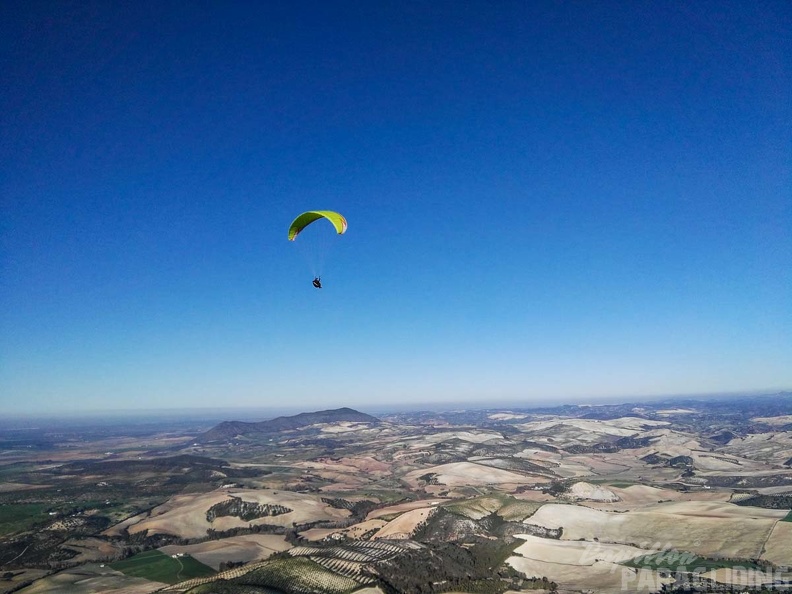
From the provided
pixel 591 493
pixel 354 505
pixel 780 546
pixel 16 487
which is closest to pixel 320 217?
pixel 780 546

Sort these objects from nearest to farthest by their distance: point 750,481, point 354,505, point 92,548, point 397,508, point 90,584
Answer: point 90,584 → point 92,548 → point 397,508 → point 354,505 → point 750,481

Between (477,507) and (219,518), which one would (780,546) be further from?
(219,518)

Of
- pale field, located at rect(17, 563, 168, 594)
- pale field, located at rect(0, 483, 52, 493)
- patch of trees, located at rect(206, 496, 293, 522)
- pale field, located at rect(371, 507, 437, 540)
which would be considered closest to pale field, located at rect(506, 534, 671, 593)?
pale field, located at rect(371, 507, 437, 540)

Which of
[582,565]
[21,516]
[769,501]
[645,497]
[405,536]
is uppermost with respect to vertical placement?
[582,565]

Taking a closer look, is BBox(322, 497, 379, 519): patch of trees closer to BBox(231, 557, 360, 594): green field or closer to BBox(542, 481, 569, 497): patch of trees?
BBox(231, 557, 360, 594): green field

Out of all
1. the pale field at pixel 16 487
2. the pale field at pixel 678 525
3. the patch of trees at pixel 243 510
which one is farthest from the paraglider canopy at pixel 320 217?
the pale field at pixel 16 487

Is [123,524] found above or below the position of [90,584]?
below

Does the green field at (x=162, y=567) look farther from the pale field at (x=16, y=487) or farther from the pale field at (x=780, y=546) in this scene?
the pale field at (x=16, y=487)
